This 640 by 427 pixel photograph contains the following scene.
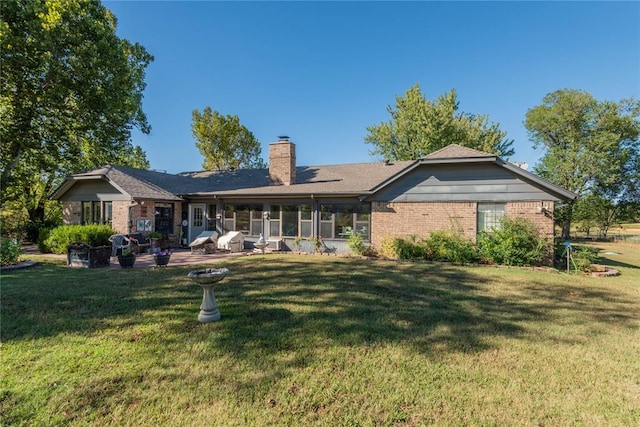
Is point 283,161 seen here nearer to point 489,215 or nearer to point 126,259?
point 126,259

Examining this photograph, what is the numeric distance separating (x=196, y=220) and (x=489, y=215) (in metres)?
13.5

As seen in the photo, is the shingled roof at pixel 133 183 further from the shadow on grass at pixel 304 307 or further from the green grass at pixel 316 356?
the green grass at pixel 316 356

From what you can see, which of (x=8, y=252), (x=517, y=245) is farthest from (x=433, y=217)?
(x=8, y=252)

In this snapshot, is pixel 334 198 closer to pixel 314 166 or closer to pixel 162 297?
pixel 314 166

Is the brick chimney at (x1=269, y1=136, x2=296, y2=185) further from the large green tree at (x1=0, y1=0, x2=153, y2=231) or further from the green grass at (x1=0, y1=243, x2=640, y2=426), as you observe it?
the green grass at (x1=0, y1=243, x2=640, y2=426)

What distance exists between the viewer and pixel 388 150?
29891mm

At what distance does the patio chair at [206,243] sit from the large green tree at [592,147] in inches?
1153

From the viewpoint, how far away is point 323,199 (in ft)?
45.0

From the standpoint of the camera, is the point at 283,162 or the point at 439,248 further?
the point at 283,162

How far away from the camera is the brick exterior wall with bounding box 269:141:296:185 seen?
15.4 metres

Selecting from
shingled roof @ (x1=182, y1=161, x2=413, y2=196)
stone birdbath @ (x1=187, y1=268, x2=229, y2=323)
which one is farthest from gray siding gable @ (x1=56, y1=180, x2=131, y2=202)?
stone birdbath @ (x1=187, y1=268, x2=229, y2=323)

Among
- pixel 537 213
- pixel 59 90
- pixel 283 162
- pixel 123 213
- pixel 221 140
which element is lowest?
pixel 537 213

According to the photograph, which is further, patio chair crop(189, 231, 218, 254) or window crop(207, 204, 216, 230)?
window crop(207, 204, 216, 230)

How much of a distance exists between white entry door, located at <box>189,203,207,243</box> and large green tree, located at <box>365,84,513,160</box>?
59.3ft
